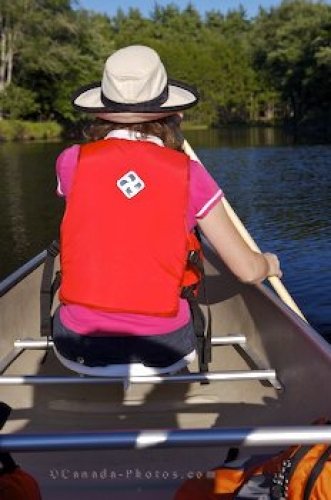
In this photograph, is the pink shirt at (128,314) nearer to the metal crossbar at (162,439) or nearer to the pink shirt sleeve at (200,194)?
the pink shirt sleeve at (200,194)

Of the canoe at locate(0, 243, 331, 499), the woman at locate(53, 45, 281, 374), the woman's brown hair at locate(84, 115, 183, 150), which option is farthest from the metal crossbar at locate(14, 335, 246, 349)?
the woman's brown hair at locate(84, 115, 183, 150)

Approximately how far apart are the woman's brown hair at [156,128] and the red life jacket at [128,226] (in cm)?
8

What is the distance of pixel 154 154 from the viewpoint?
245 cm

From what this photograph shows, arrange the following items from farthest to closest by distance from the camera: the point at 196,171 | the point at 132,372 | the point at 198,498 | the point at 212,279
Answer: the point at 212,279 < the point at 132,372 < the point at 196,171 < the point at 198,498

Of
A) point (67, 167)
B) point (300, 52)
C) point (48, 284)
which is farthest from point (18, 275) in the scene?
point (300, 52)

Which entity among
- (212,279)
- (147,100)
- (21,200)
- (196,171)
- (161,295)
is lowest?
(21,200)

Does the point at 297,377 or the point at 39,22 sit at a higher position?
the point at 39,22

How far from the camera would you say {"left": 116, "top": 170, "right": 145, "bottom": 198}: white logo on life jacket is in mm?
2426

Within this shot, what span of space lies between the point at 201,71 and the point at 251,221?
67746 mm

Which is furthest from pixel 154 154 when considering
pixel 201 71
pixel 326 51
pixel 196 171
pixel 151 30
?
pixel 151 30

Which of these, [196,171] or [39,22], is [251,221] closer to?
[196,171]

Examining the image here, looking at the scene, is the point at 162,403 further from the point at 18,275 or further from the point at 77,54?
the point at 77,54

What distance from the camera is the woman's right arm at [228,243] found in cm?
241

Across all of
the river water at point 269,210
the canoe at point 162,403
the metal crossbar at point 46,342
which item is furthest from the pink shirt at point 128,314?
the river water at point 269,210
